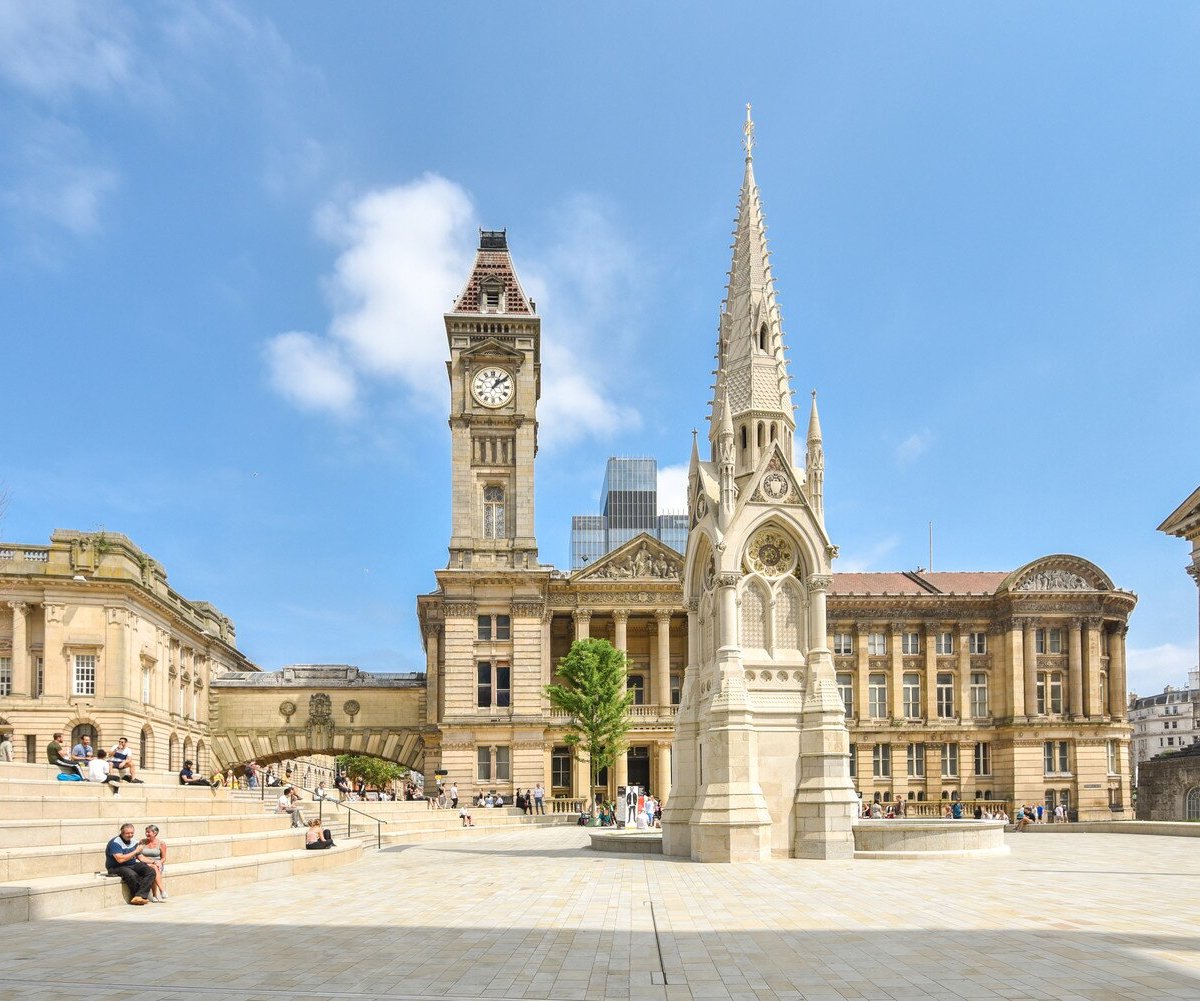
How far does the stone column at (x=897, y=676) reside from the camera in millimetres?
70375

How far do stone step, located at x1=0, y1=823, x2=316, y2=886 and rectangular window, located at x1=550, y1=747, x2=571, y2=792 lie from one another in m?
39.3

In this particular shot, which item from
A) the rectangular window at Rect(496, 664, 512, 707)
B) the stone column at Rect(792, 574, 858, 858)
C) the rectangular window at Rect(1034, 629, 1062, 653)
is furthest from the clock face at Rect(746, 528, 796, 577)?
the rectangular window at Rect(1034, 629, 1062, 653)

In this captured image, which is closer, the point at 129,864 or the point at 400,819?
the point at 129,864

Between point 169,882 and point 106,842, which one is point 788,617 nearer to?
point 169,882

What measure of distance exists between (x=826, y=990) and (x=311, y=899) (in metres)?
10.9

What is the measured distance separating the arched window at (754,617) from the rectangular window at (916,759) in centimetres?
4560

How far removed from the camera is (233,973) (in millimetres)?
12391

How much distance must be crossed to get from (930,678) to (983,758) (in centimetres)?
576

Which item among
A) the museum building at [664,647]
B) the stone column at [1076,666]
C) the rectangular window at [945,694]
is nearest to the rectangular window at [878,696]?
the museum building at [664,647]

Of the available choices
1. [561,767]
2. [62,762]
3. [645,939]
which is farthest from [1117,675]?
[645,939]

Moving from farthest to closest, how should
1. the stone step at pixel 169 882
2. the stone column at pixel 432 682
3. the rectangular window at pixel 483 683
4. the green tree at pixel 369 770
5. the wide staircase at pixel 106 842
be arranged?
1. the green tree at pixel 369 770
2. the stone column at pixel 432 682
3. the rectangular window at pixel 483 683
4. the wide staircase at pixel 106 842
5. the stone step at pixel 169 882

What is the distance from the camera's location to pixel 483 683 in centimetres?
6588

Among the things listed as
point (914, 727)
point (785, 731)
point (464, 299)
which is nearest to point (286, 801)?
point (785, 731)

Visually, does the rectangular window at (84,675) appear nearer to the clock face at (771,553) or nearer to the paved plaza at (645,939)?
the paved plaza at (645,939)
